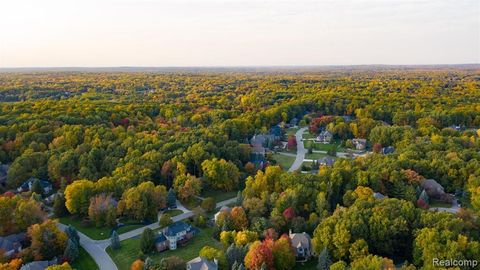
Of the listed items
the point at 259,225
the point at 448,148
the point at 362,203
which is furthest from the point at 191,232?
the point at 448,148

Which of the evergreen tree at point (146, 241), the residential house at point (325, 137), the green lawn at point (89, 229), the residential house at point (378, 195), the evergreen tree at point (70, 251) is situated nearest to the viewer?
the evergreen tree at point (70, 251)

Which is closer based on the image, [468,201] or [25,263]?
[25,263]

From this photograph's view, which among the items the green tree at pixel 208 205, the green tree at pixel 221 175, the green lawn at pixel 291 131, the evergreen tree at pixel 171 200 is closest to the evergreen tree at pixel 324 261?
the green tree at pixel 208 205

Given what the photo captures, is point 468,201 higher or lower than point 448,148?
lower

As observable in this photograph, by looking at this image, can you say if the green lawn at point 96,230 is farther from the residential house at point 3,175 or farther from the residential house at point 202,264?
the residential house at point 3,175

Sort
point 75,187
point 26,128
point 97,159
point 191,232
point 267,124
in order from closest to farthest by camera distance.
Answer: point 191,232, point 75,187, point 97,159, point 26,128, point 267,124

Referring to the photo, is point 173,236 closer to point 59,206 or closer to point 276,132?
point 59,206

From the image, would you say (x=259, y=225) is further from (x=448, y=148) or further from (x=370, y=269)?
(x=448, y=148)
